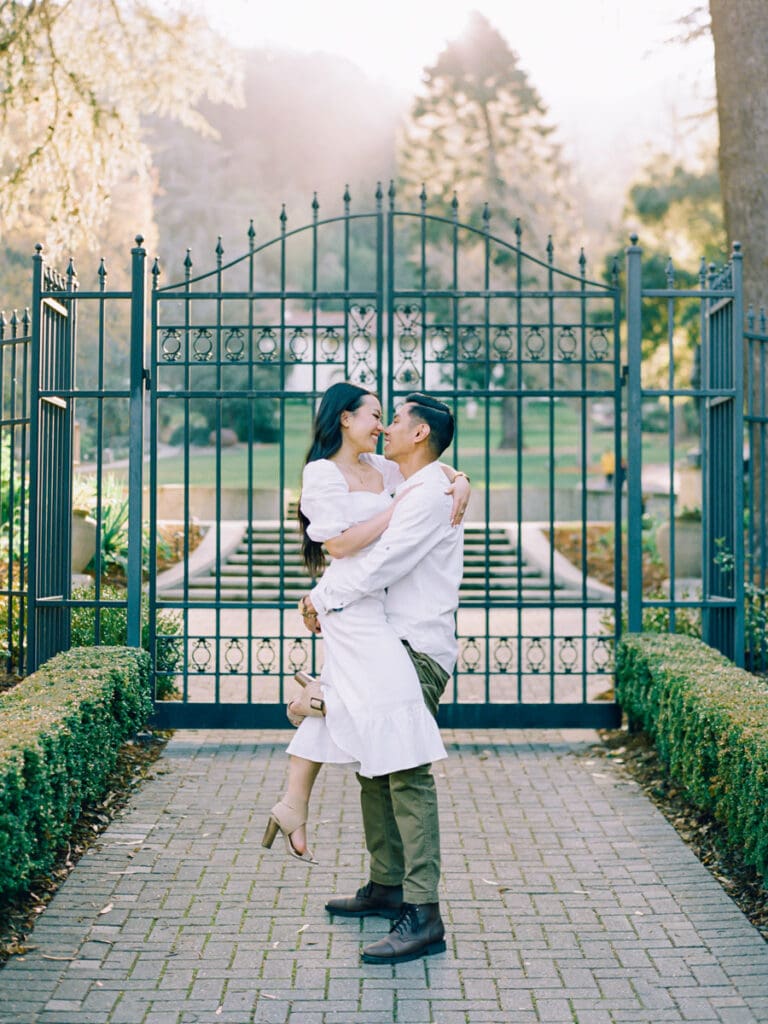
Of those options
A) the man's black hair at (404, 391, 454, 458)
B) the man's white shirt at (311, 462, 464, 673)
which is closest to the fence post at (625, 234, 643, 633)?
the man's black hair at (404, 391, 454, 458)

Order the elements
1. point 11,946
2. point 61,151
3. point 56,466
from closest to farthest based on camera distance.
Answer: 1. point 11,946
2. point 56,466
3. point 61,151

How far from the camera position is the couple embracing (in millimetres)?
4176

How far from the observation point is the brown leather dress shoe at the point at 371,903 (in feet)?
15.0

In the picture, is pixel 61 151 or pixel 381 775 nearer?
pixel 381 775

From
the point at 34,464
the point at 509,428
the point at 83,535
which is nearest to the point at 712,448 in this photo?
the point at 34,464

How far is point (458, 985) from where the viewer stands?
156 inches

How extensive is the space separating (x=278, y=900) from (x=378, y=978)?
0.87 meters

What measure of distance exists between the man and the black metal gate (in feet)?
7.82

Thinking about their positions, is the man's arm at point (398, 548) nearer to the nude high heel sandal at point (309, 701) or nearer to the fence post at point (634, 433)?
the nude high heel sandal at point (309, 701)

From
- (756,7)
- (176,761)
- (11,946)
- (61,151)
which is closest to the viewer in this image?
(11,946)

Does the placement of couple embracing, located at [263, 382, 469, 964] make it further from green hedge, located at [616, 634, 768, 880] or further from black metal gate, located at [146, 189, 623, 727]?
black metal gate, located at [146, 189, 623, 727]

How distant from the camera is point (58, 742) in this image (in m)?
4.94

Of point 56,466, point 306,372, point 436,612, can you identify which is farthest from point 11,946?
point 306,372

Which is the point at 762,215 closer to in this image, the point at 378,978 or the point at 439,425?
the point at 439,425
